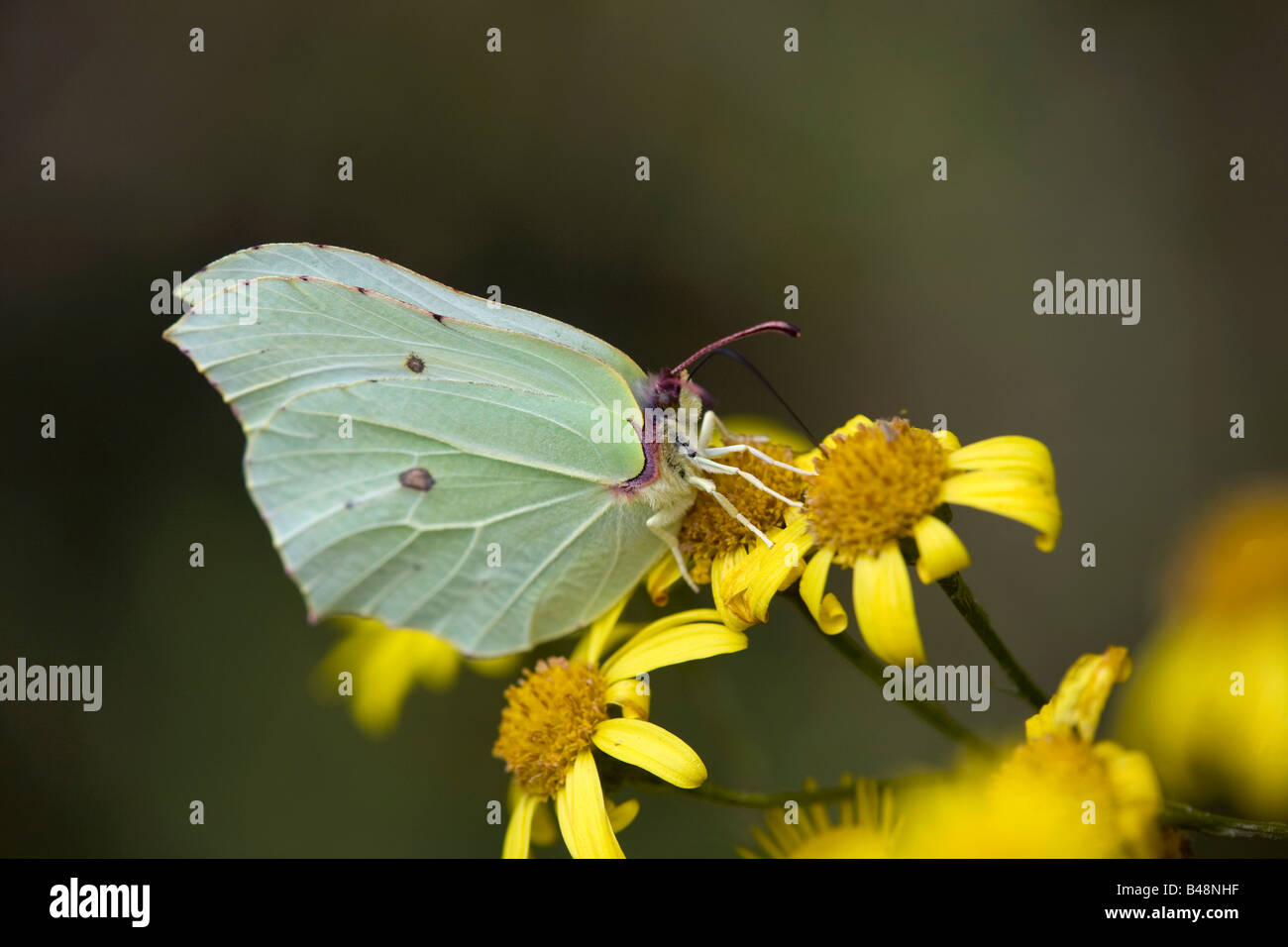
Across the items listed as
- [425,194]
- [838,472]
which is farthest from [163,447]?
[838,472]

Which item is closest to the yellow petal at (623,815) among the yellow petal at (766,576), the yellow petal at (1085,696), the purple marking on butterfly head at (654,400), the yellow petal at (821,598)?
the yellow petal at (766,576)

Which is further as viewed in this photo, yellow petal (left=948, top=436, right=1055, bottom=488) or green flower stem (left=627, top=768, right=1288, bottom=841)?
yellow petal (left=948, top=436, right=1055, bottom=488)

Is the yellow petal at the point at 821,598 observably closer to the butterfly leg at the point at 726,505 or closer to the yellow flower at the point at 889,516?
the yellow flower at the point at 889,516

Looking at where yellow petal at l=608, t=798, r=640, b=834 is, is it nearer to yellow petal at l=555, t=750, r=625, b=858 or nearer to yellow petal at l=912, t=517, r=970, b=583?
yellow petal at l=555, t=750, r=625, b=858

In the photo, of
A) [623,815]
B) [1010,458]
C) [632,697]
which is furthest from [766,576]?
[623,815]

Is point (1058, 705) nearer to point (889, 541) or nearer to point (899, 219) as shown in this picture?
point (889, 541)

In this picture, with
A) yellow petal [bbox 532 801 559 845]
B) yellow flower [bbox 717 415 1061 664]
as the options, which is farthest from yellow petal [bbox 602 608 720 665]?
yellow petal [bbox 532 801 559 845]
